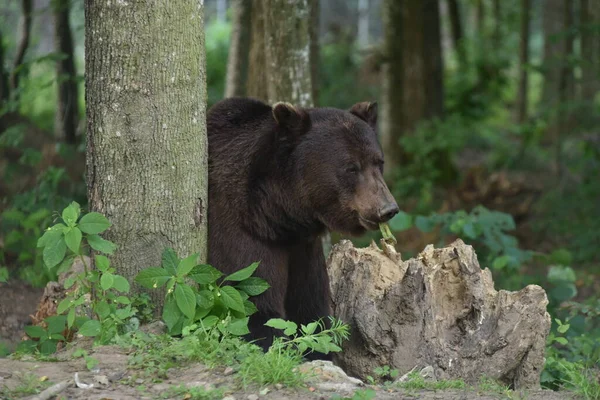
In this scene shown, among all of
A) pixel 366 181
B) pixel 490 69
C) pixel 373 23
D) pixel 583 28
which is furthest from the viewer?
pixel 373 23

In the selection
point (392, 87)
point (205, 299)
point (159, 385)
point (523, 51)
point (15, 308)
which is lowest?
point (15, 308)

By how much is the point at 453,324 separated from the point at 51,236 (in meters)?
2.89

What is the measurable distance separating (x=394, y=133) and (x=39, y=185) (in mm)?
9484

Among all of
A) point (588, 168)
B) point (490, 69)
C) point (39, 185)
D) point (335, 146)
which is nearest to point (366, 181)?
point (335, 146)

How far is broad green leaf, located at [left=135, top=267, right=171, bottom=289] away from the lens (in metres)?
5.19

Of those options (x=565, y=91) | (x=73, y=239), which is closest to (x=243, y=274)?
(x=73, y=239)

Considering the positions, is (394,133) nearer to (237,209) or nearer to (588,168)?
(588,168)

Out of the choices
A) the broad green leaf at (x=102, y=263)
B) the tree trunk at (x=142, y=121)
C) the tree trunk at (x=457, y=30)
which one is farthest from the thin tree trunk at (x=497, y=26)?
the broad green leaf at (x=102, y=263)

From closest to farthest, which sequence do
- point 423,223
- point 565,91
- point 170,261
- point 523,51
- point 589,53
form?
point 170,261
point 423,223
point 589,53
point 565,91
point 523,51

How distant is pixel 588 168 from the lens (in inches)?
527

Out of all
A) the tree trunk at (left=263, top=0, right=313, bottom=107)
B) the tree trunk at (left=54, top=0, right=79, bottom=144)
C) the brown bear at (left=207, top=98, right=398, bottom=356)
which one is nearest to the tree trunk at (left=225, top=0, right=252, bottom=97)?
the tree trunk at (left=54, top=0, right=79, bottom=144)

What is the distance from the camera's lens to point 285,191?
5996 millimetres

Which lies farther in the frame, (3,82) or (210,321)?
(3,82)

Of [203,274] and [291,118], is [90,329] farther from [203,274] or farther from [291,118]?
[291,118]
